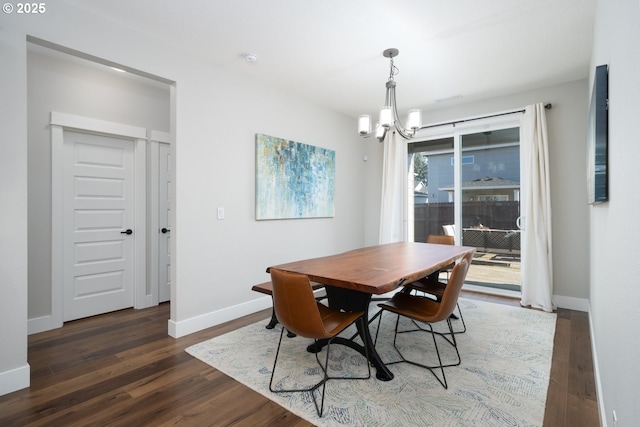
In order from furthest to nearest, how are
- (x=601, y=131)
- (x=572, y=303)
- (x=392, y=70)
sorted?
1. (x=572, y=303)
2. (x=392, y=70)
3. (x=601, y=131)

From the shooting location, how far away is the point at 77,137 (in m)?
3.34

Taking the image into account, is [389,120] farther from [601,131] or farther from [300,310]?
[300,310]

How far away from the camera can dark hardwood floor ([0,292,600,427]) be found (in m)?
1.75

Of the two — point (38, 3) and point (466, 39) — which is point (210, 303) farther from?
point (466, 39)

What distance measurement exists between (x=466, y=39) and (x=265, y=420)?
3.25m

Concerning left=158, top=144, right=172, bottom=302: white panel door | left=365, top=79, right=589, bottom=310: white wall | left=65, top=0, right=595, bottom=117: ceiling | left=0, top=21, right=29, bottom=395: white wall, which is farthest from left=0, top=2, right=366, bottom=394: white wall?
left=365, top=79, right=589, bottom=310: white wall

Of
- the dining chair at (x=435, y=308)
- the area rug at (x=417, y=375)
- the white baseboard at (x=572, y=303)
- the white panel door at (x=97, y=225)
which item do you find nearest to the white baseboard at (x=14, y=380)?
the area rug at (x=417, y=375)

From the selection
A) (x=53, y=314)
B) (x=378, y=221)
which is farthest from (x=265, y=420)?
(x=378, y=221)

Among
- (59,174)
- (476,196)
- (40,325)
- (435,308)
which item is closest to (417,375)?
(435,308)

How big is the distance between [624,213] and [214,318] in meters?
3.17

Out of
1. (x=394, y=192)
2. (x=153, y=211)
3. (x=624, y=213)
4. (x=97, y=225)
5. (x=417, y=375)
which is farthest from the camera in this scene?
(x=394, y=192)

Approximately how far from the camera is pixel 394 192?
4879mm

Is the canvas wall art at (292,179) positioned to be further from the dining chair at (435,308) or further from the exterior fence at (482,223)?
the dining chair at (435,308)

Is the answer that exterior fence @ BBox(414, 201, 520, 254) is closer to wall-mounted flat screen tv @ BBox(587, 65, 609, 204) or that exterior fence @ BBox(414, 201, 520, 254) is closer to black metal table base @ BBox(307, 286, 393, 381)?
wall-mounted flat screen tv @ BBox(587, 65, 609, 204)
